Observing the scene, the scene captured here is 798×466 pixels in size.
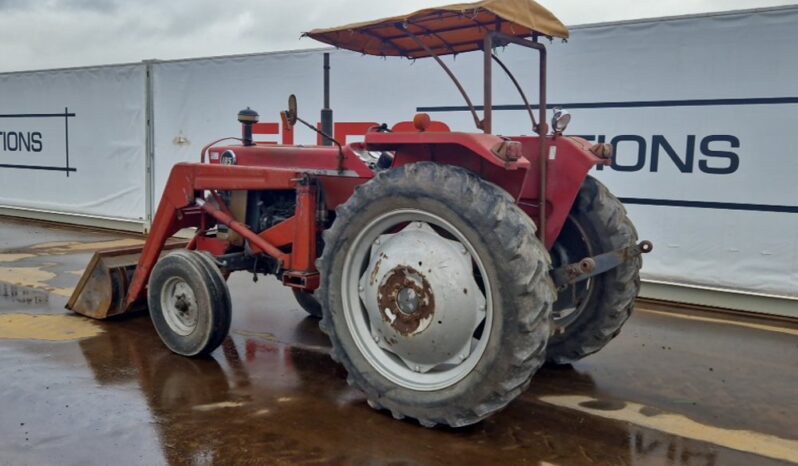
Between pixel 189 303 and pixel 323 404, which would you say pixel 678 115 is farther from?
pixel 189 303

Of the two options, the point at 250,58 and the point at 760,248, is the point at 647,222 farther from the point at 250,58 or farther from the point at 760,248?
the point at 250,58

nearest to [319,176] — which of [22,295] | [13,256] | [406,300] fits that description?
[406,300]

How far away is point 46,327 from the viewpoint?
510cm

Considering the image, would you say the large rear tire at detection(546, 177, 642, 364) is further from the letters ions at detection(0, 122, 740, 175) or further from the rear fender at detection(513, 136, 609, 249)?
the letters ions at detection(0, 122, 740, 175)

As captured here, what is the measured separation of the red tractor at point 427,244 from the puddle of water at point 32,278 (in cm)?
188

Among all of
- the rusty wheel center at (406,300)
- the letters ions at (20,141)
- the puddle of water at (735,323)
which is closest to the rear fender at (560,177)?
the rusty wheel center at (406,300)

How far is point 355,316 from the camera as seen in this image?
3.69m

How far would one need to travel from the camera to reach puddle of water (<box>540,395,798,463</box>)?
330 cm

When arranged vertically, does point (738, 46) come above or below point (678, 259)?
above

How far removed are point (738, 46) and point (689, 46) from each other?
1.28 ft

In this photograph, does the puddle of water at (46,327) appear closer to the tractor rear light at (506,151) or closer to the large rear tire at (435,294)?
the large rear tire at (435,294)

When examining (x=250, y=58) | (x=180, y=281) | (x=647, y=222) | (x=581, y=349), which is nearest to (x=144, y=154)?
(x=250, y=58)

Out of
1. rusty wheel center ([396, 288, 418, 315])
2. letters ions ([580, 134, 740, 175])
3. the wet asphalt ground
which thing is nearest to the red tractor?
rusty wheel center ([396, 288, 418, 315])

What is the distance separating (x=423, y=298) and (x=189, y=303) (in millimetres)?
1786
